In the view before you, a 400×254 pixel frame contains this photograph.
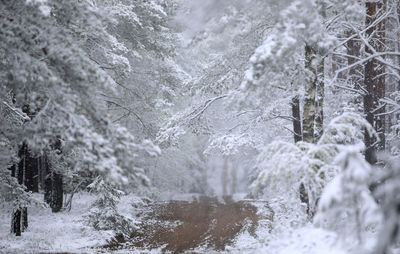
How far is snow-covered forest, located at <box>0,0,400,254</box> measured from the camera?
6379 millimetres

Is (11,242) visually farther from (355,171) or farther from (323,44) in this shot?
(323,44)

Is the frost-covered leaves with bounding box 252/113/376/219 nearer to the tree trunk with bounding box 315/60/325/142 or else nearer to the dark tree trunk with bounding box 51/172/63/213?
the tree trunk with bounding box 315/60/325/142

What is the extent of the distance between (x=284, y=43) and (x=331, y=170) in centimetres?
308

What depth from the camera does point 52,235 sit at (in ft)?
32.8

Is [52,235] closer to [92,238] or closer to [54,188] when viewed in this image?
[92,238]

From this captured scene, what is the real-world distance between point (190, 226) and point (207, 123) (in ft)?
14.1

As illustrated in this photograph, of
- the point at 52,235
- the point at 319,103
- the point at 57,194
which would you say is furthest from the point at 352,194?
the point at 57,194

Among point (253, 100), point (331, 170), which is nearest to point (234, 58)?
point (253, 100)

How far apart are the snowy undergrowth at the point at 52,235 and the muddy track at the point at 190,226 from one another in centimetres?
80

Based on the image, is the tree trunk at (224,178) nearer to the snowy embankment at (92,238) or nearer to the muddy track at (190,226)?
the muddy track at (190,226)

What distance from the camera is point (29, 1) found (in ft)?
22.0

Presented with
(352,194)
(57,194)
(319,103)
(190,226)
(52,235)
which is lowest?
(190,226)

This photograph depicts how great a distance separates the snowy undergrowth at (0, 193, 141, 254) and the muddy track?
795 mm

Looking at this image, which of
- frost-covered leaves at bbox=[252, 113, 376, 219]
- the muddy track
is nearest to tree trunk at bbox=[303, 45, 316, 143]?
frost-covered leaves at bbox=[252, 113, 376, 219]
